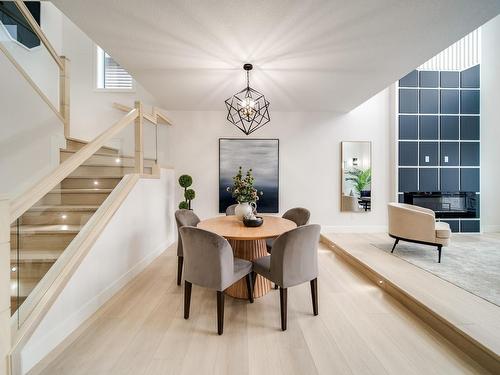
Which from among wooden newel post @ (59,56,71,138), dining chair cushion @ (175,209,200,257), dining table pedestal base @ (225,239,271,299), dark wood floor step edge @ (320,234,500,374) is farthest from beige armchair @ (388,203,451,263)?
wooden newel post @ (59,56,71,138)

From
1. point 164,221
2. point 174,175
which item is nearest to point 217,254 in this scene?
point 164,221

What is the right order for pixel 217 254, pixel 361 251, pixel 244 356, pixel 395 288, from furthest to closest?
pixel 361 251 → pixel 395 288 → pixel 217 254 → pixel 244 356

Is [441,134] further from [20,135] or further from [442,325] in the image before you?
[20,135]

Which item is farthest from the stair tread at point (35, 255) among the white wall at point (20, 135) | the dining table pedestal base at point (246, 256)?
the dining table pedestal base at point (246, 256)

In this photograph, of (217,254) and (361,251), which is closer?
(217,254)

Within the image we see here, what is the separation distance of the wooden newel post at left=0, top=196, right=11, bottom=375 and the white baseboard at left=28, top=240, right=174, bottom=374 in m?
0.27

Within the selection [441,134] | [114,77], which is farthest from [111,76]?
[441,134]

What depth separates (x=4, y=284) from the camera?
56.7 inches

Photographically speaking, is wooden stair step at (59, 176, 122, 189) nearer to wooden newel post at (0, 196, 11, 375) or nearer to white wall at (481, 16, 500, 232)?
wooden newel post at (0, 196, 11, 375)

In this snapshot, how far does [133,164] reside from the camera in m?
3.33

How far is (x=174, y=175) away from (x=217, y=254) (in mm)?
3453

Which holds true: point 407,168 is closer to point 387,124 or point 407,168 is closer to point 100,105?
point 387,124

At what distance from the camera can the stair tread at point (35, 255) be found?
5.08 feet

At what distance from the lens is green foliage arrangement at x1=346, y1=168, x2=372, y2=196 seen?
5.23 meters
